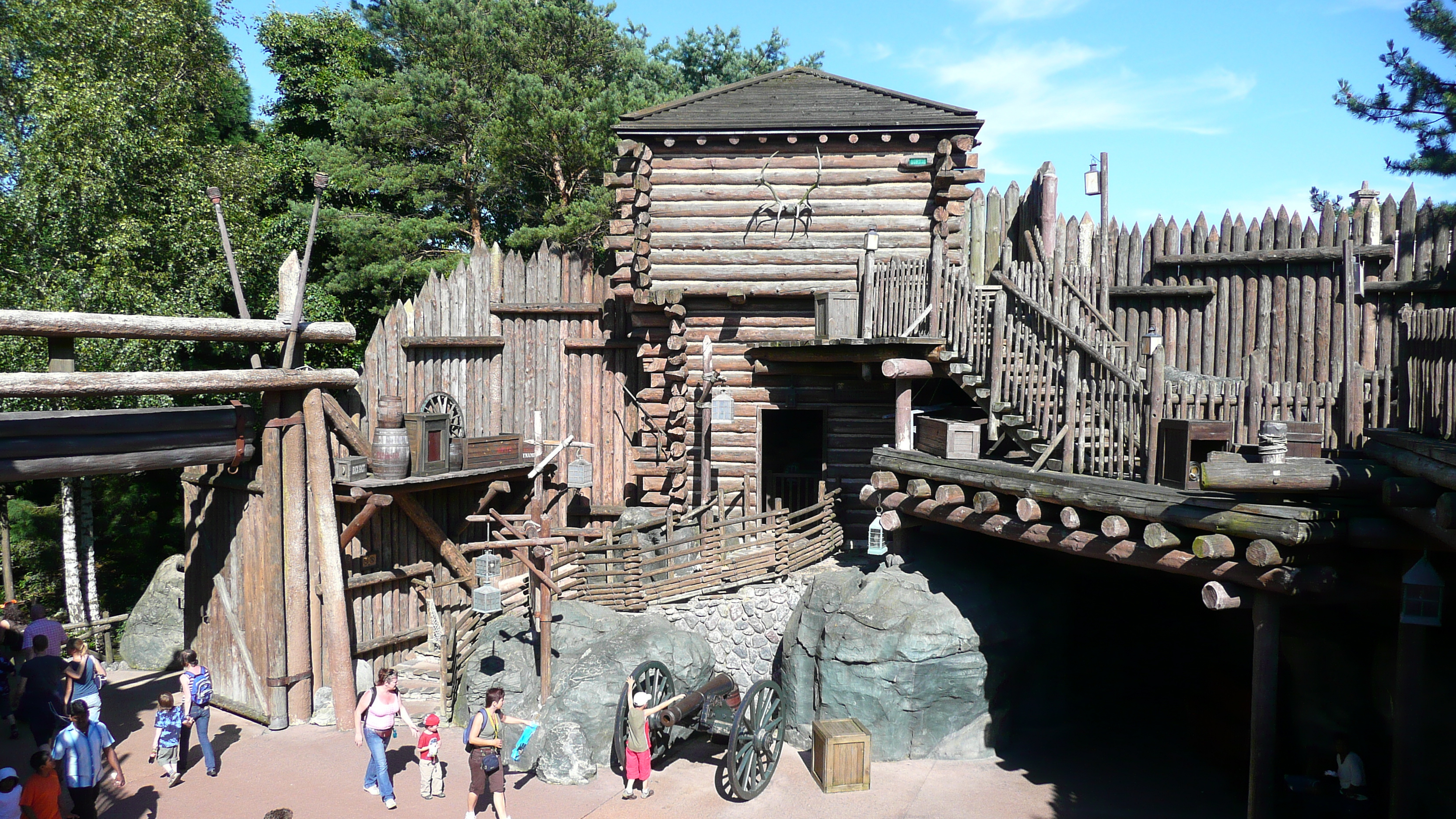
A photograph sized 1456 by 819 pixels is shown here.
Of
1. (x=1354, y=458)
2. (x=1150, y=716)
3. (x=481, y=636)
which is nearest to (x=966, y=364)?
(x=1354, y=458)

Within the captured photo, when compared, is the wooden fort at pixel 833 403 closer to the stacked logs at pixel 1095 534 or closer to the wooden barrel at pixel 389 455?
the stacked logs at pixel 1095 534

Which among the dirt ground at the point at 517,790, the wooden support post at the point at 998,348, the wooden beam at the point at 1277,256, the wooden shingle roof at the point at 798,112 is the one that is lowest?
the dirt ground at the point at 517,790

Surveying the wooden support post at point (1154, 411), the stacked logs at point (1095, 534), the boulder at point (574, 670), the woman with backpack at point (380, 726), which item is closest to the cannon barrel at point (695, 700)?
the boulder at point (574, 670)

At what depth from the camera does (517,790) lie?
9906 millimetres

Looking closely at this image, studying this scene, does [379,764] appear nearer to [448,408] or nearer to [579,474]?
[579,474]

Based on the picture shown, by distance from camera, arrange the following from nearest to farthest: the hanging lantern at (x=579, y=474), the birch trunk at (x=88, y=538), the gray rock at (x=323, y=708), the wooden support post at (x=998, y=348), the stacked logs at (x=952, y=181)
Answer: the wooden support post at (x=998, y=348)
the gray rock at (x=323, y=708)
the stacked logs at (x=952, y=181)
the hanging lantern at (x=579, y=474)
the birch trunk at (x=88, y=538)

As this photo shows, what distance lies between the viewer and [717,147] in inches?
550

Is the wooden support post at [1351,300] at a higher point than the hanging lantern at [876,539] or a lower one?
higher

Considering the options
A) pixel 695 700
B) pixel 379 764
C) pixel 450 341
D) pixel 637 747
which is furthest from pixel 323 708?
pixel 450 341

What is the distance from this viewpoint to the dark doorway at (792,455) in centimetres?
1697

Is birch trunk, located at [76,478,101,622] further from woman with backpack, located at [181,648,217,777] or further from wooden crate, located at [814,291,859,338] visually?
wooden crate, located at [814,291,859,338]

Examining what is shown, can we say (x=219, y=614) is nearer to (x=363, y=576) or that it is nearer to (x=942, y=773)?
(x=363, y=576)

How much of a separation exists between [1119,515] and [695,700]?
498cm

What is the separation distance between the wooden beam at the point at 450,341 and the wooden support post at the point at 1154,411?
34.7 feet
